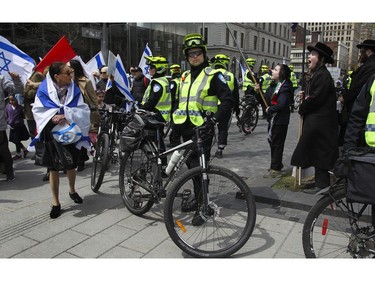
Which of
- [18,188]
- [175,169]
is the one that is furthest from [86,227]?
[18,188]

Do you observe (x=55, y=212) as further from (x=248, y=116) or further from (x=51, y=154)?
(x=248, y=116)

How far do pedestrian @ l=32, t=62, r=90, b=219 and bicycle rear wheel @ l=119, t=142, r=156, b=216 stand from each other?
2.16ft

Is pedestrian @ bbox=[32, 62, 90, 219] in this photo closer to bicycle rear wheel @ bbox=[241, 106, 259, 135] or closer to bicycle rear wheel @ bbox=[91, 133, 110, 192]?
bicycle rear wheel @ bbox=[91, 133, 110, 192]

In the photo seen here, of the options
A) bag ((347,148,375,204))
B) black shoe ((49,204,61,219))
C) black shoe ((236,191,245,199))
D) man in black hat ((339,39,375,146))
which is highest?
man in black hat ((339,39,375,146))

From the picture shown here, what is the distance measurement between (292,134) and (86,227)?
783 centimetres

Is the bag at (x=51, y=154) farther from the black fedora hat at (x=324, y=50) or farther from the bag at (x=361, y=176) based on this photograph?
the black fedora hat at (x=324, y=50)

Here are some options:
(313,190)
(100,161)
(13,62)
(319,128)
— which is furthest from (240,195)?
(13,62)

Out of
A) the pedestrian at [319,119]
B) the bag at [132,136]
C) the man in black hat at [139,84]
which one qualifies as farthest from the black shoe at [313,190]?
the man in black hat at [139,84]

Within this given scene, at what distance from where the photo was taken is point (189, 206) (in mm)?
3521

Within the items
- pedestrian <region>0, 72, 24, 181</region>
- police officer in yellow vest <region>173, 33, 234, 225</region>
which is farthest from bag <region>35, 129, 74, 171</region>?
pedestrian <region>0, 72, 24, 181</region>

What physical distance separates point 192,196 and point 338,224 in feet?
4.47

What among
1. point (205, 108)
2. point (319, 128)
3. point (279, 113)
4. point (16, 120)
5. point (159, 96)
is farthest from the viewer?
point (16, 120)

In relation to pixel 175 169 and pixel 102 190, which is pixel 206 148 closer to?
pixel 175 169

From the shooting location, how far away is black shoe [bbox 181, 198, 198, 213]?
3.45 meters
